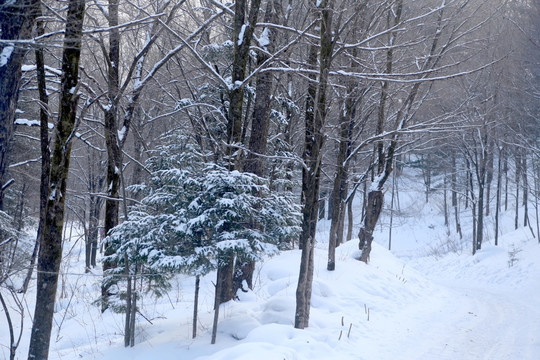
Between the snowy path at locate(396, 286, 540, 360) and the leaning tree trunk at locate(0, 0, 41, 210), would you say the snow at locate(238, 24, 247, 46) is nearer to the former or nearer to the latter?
the leaning tree trunk at locate(0, 0, 41, 210)

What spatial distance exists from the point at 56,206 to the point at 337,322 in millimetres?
5112

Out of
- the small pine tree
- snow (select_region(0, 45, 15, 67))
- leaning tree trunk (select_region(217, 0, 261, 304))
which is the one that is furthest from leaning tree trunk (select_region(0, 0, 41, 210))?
leaning tree trunk (select_region(217, 0, 261, 304))

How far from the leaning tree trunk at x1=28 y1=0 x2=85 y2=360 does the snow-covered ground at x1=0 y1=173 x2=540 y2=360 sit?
1.32 meters

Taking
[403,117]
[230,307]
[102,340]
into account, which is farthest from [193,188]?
[403,117]

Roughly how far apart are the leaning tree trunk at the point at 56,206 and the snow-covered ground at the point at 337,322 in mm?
1318

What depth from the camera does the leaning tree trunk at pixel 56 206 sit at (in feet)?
22.0

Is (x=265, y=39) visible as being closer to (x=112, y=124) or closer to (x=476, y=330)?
(x=112, y=124)

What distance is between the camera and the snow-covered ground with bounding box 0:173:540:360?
6766mm

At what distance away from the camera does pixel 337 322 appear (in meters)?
8.11

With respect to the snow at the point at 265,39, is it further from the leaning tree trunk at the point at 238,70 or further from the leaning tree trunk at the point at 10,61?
the leaning tree trunk at the point at 10,61

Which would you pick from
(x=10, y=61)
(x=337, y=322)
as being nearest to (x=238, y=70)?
(x=10, y=61)

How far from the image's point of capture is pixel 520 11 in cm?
1830

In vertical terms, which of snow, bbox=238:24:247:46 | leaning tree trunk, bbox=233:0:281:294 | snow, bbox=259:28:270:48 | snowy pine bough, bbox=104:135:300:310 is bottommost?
snowy pine bough, bbox=104:135:300:310

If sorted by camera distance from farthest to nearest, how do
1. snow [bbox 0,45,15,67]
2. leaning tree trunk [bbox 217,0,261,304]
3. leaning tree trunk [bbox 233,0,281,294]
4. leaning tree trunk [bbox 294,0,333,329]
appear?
leaning tree trunk [bbox 233,0,281,294] < leaning tree trunk [bbox 217,0,261,304] < leaning tree trunk [bbox 294,0,333,329] < snow [bbox 0,45,15,67]
